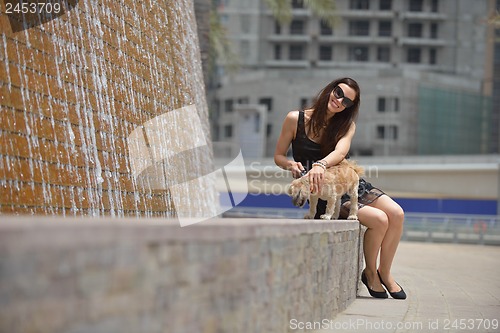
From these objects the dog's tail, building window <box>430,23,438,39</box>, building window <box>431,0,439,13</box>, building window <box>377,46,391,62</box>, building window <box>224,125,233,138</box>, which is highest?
building window <box>431,0,439,13</box>

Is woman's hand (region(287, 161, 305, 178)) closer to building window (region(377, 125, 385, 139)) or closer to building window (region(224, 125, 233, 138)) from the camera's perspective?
building window (region(377, 125, 385, 139))

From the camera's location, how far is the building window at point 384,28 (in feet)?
283

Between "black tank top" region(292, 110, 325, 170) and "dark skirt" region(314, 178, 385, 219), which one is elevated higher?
"black tank top" region(292, 110, 325, 170)

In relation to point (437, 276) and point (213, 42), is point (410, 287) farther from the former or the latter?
point (213, 42)

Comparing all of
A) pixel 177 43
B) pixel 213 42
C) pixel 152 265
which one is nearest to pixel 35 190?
pixel 152 265

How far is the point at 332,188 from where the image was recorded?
6855 mm

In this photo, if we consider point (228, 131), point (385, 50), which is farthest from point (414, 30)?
point (228, 131)

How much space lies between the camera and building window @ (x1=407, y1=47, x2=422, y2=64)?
8706 centimetres

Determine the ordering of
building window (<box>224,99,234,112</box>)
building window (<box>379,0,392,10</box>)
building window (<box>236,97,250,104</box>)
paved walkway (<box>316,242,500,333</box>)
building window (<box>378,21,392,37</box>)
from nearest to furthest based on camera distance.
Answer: paved walkway (<box>316,242,500,333</box>) < building window (<box>236,97,250,104</box>) < building window (<box>224,99,234,112</box>) < building window (<box>379,0,392,10</box>) < building window (<box>378,21,392,37</box>)

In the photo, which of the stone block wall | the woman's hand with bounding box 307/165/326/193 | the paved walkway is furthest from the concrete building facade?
the stone block wall

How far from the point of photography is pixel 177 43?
12234 mm

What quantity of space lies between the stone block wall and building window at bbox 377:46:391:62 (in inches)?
3300

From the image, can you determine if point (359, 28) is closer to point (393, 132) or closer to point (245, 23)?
point (245, 23)

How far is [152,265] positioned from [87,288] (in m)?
0.40
